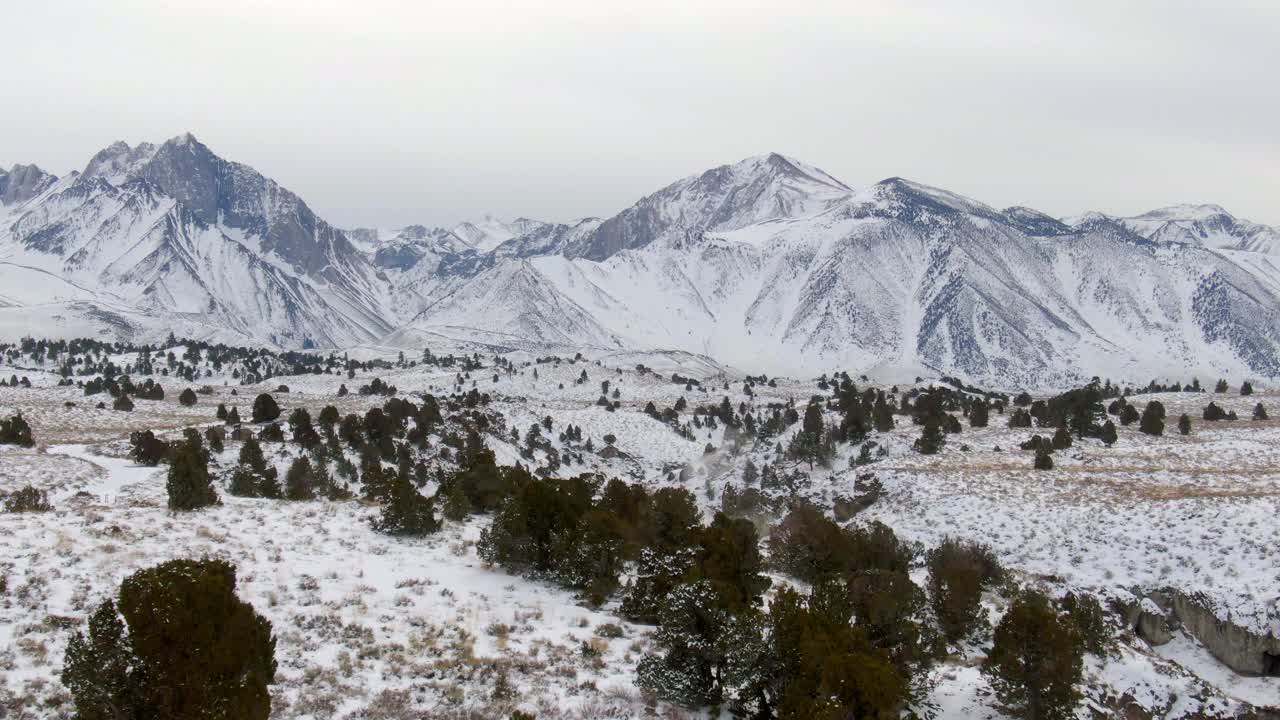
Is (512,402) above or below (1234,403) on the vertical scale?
below

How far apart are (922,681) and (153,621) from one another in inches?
629

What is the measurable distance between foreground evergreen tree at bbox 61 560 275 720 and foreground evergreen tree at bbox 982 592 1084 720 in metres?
15.9

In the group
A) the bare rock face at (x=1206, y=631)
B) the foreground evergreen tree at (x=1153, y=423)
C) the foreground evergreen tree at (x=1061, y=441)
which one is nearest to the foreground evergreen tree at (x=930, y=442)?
the foreground evergreen tree at (x=1061, y=441)

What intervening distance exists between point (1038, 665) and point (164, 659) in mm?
17703

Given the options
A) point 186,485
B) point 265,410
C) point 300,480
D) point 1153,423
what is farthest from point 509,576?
point 1153,423

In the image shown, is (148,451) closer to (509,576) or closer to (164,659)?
(509,576)

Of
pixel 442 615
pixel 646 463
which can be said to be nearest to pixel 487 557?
pixel 442 615

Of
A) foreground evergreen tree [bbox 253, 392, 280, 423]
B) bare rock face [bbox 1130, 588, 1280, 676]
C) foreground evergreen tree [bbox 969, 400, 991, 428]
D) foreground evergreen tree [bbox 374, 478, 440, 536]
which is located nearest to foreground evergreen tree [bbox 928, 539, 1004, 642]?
bare rock face [bbox 1130, 588, 1280, 676]

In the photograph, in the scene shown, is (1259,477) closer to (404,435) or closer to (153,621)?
(153,621)

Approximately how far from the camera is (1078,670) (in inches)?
722

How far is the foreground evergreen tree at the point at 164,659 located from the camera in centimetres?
1200

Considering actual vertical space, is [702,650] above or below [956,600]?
above

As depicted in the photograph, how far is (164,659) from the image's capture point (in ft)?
39.8

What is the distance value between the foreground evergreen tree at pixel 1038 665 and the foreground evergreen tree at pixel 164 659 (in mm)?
15873
